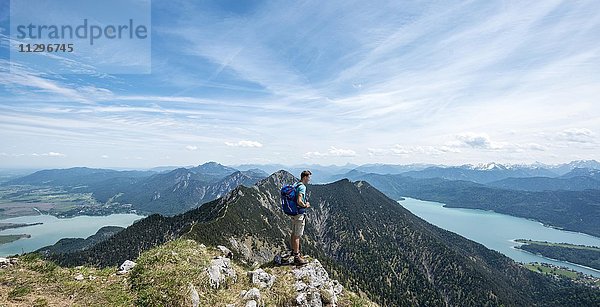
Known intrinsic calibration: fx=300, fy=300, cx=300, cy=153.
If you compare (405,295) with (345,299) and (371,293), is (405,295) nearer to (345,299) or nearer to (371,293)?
(371,293)

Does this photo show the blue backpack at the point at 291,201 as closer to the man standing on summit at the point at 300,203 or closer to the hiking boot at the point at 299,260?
the man standing on summit at the point at 300,203

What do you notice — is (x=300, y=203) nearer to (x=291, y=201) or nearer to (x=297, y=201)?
(x=297, y=201)

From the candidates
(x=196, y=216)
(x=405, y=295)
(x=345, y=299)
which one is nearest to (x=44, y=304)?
(x=345, y=299)

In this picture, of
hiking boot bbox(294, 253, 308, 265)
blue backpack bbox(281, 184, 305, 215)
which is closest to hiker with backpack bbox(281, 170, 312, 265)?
blue backpack bbox(281, 184, 305, 215)

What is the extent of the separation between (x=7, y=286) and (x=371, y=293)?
171 metres

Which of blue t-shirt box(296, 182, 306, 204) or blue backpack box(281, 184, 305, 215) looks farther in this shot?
blue backpack box(281, 184, 305, 215)

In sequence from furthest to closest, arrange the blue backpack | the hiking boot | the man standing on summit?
the hiking boot → the blue backpack → the man standing on summit

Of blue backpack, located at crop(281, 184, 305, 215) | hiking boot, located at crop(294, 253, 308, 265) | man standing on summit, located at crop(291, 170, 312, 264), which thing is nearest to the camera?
man standing on summit, located at crop(291, 170, 312, 264)

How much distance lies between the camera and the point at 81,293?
492 inches

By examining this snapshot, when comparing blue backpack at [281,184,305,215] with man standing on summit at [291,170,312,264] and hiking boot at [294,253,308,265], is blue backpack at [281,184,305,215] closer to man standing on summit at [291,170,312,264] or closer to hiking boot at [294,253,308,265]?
man standing on summit at [291,170,312,264]

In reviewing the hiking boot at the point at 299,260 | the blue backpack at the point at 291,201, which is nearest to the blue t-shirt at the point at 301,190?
the blue backpack at the point at 291,201

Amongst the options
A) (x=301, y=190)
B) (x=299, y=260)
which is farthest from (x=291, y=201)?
(x=299, y=260)

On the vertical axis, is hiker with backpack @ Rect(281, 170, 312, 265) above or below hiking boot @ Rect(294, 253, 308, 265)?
above

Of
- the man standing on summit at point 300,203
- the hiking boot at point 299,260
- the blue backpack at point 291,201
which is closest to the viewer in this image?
the man standing on summit at point 300,203
